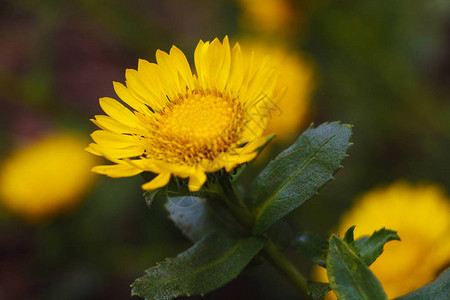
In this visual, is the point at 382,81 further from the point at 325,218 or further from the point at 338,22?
the point at 325,218

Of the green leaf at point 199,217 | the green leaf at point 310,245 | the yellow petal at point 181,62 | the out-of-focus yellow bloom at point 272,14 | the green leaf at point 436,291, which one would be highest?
the out-of-focus yellow bloom at point 272,14

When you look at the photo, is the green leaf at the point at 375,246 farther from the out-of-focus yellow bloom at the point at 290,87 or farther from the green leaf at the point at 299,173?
the out-of-focus yellow bloom at the point at 290,87

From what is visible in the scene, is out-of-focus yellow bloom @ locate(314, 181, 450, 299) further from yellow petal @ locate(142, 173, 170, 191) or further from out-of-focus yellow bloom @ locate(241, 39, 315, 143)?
yellow petal @ locate(142, 173, 170, 191)

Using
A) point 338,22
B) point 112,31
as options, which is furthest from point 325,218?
point 112,31

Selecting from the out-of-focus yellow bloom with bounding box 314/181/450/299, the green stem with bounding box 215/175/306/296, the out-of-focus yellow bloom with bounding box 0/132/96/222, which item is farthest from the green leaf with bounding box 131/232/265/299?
the out-of-focus yellow bloom with bounding box 0/132/96/222

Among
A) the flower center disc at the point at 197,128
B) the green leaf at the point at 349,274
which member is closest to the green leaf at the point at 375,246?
the green leaf at the point at 349,274
